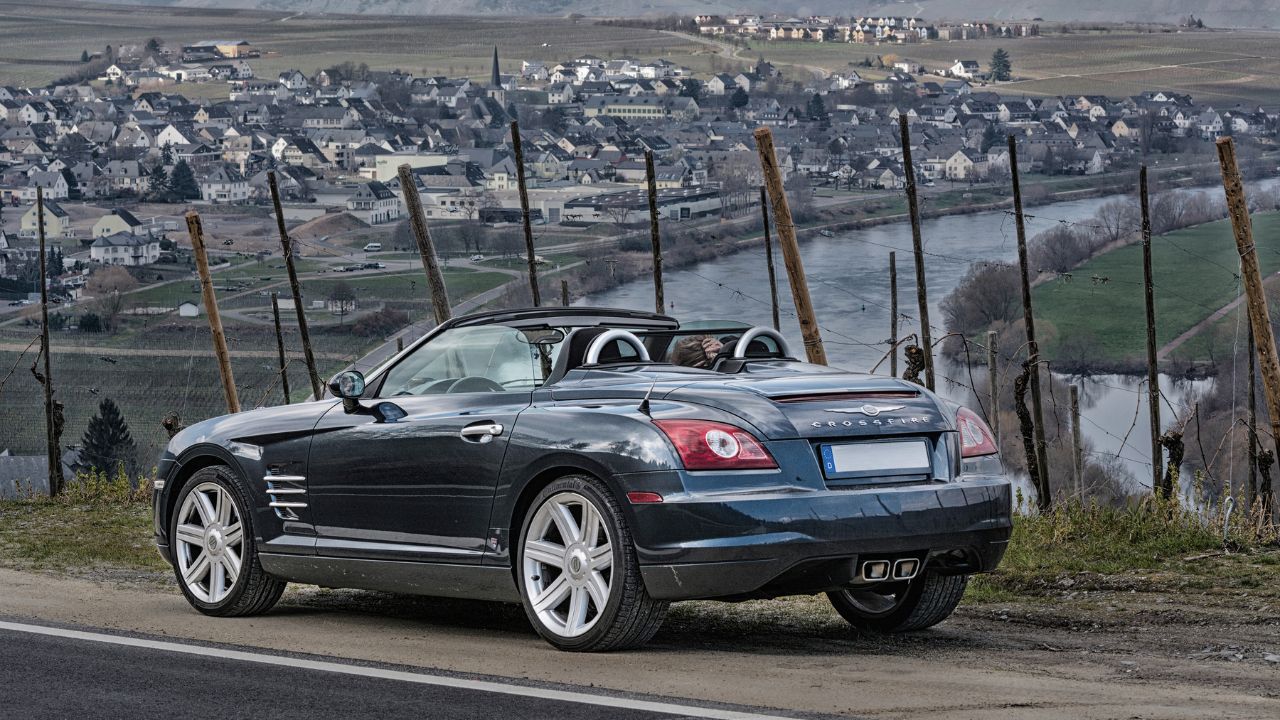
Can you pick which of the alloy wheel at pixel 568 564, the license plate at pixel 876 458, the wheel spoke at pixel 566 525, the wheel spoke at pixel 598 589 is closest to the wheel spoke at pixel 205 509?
the alloy wheel at pixel 568 564

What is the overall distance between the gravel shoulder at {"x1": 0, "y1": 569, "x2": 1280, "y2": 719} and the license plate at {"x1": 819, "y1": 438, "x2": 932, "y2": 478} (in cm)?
70

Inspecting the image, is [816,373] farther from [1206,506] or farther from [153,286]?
[153,286]

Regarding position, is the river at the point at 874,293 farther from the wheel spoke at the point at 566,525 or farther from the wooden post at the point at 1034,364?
the wheel spoke at the point at 566,525

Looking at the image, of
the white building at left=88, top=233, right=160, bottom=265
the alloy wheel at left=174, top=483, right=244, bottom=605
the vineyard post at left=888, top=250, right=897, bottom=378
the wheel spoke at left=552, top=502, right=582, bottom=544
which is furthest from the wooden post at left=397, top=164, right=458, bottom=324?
the white building at left=88, top=233, right=160, bottom=265

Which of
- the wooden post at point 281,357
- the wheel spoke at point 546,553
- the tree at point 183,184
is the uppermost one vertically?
the wheel spoke at point 546,553

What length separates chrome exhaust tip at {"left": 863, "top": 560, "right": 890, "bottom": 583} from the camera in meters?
6.26

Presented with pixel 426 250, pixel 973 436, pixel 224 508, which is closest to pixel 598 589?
pixel 973 436

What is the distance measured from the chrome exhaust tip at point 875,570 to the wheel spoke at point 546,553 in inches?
45.4

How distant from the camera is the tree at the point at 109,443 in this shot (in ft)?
204

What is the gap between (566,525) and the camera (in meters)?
6.48

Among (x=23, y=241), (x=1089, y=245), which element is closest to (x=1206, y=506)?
(x=1089, y=245)

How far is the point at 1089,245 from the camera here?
8700cm

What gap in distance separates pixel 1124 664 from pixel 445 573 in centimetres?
269

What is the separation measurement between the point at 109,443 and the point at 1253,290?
5874 centimetres
